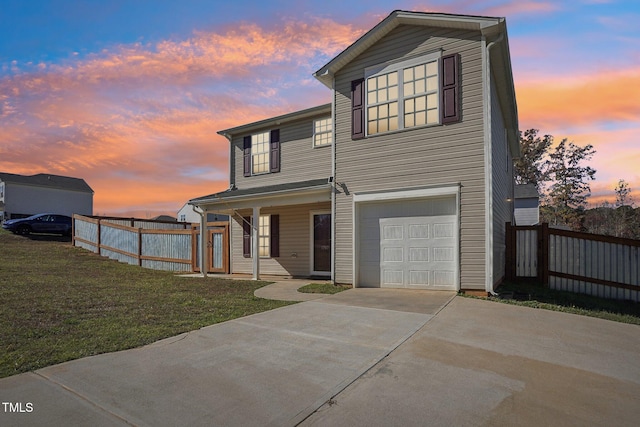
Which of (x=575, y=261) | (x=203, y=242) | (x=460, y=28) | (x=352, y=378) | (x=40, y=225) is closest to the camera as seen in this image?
(x=352, y=378)

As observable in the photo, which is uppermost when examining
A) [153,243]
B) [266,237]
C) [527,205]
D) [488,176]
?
[488,176]

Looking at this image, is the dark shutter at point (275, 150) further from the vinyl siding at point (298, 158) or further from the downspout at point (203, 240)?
the downspout at point (203, 240)

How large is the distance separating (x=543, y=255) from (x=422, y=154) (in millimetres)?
4852

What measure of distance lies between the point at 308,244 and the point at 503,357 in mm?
9099

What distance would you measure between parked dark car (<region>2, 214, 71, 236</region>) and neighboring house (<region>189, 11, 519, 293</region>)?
20.1 meters

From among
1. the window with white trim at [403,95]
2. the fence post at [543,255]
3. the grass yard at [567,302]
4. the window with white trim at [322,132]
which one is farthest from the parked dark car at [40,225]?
the fence post at [543,255]

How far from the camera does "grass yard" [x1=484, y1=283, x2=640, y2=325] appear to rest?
7.20m

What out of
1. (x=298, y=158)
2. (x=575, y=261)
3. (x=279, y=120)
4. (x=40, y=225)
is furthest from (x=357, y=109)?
(x=40, y=225)

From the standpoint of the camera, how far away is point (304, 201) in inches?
440

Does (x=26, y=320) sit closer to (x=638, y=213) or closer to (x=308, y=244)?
(x=308, y=244)

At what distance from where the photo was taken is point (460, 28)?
859 centimetres

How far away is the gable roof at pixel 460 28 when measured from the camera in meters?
8.22

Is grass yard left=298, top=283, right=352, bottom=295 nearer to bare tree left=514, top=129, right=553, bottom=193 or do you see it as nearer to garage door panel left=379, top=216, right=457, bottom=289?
garage door panel left=379, top=216, right=457, bottom=289

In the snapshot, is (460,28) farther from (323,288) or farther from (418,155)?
(323,288)
